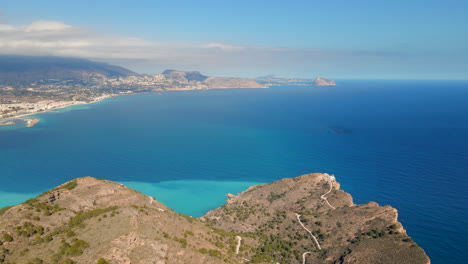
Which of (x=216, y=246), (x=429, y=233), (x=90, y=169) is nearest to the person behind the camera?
(x=216, y=246)

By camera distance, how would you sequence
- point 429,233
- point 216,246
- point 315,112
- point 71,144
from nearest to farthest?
1. point 216,246
2. point 429,233
3. point 71,144
4. point 315,112

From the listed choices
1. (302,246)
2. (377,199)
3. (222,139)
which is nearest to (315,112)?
(222,139)

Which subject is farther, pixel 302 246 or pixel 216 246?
pixel 302 246

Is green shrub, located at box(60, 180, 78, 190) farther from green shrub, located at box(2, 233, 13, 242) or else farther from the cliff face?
green shrub, located at box(2, 233, 13, 242)

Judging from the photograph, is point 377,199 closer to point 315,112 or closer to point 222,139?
point 222,139

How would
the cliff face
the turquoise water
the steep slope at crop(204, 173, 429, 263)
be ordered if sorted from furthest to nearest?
the turquoise water < the steep slope at crop(204, 173, 429, 263) < the cliff face

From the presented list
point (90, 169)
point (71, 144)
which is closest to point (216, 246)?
point (90, 169)

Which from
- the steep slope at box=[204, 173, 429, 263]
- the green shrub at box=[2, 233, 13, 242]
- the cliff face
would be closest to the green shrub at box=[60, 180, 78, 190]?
the cliff face

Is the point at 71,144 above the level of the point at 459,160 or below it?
below

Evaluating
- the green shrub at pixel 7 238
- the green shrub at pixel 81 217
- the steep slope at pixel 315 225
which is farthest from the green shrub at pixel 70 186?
the steep slope at pixel 315 225
